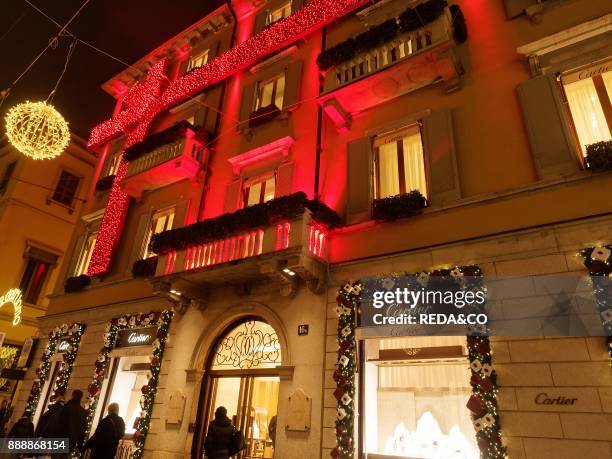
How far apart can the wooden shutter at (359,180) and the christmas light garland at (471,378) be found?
1621 mm

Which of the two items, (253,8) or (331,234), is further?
(253,8)

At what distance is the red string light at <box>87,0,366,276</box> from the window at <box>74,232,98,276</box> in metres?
1.58

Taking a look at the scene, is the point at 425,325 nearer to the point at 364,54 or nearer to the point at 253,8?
the point at 364,54

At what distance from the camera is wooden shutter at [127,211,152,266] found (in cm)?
1303

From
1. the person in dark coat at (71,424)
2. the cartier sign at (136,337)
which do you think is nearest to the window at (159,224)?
the cartier sign at (136,337)

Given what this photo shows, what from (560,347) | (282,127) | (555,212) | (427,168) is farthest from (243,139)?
(560,347)

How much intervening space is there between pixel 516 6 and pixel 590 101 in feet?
9.47

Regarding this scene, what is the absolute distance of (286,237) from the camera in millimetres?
8430

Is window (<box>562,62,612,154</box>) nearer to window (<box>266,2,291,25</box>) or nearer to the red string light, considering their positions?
the red string light

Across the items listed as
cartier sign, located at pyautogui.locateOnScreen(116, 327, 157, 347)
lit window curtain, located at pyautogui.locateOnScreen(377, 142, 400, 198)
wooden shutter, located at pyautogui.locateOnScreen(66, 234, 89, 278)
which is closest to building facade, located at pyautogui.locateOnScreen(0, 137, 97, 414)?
wooden shutter, located at pyautogui.locateOnScreen(66, 234, 89, 278)

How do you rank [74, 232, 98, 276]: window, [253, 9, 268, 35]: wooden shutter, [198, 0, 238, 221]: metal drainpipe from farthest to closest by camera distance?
[74, 232, 98, 276]: window → [253, 9, 268, 35]: wooden shutter → [198, 0, 238, 221]: metal drainpipe

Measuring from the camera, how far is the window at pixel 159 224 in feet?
43.3

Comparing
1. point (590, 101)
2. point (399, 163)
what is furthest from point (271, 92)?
point (590, 101)

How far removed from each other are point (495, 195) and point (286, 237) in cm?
395
